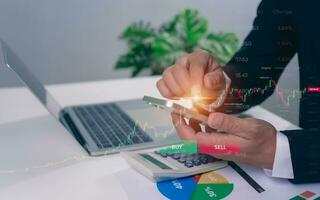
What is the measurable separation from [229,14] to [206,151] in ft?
0.80

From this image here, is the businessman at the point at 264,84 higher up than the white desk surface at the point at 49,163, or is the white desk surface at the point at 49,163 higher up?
the businessman at the point at 264,84

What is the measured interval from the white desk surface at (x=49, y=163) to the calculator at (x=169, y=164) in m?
0.03

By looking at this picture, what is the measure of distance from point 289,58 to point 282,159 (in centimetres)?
17

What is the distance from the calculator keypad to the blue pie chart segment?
0.12 feet

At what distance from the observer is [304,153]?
0.63 metres

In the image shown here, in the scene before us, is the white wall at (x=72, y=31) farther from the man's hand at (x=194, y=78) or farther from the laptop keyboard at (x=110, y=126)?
the man's hand at (x=194, y=78)

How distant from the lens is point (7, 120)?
3.08ft

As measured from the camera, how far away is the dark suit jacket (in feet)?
2.08

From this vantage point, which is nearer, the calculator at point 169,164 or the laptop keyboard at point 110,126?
the calculator at point 169,164

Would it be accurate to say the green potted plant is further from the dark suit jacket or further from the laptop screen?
the laptop screen

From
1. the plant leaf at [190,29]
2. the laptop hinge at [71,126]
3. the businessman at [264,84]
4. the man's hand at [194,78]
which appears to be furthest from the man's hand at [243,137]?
the plant leaf at [190,29]

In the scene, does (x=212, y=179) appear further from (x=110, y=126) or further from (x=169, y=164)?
(x=110, y=126)

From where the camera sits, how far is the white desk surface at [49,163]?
2.02ft

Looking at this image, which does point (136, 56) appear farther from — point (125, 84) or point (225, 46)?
point (225, 46)
